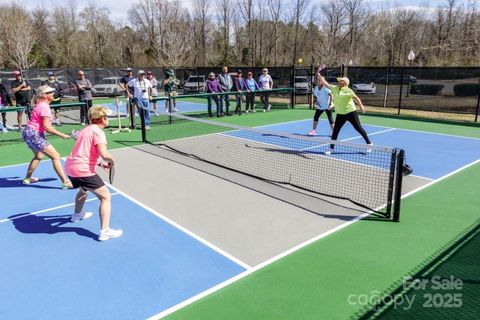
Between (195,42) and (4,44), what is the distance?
19134 mm

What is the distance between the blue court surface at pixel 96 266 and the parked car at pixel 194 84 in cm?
2306

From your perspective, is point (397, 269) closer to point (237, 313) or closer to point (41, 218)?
point (237, 313)

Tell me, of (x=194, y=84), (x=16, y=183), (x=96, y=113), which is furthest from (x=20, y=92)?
(x=194, y=84)

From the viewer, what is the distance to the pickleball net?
677 centimetres

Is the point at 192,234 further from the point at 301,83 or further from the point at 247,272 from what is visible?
the point at 301,83

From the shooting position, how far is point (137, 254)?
5.12 m

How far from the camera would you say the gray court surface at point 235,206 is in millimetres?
5484

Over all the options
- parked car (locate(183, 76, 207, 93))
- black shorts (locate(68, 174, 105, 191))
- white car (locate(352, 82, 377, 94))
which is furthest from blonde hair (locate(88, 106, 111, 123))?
parked car (locate(183, 76, 207, 93))

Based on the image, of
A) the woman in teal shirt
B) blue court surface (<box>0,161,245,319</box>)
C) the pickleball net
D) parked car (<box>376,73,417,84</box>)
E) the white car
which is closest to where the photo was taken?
blue court surface (<box>0,161,245,319</box>)

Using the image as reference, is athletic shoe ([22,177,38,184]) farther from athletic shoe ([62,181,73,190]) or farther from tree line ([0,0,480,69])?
tree line ([0,0,480,69])

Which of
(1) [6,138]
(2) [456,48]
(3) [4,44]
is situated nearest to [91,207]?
(1) [6,138]

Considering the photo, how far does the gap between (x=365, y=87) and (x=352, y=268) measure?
60.4 feet

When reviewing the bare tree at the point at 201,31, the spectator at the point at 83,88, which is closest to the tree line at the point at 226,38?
the bare tree at the point at 201,31

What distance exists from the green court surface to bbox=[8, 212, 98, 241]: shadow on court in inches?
106
